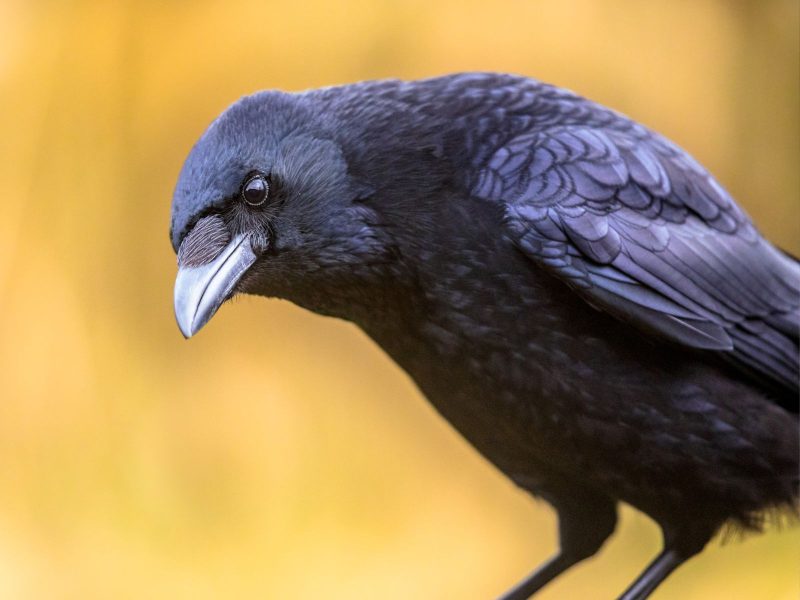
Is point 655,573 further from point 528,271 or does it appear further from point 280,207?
point 280,207

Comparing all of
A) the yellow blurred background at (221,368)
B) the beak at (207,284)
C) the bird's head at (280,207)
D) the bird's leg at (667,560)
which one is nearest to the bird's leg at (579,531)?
the bird's leg at (667,560)

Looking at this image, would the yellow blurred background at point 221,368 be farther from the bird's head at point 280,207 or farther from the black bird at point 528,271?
the bird's head at point 280,207

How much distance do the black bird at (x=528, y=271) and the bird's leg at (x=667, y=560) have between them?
55mm

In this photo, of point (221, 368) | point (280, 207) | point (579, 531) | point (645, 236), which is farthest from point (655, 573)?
point (221, 368)

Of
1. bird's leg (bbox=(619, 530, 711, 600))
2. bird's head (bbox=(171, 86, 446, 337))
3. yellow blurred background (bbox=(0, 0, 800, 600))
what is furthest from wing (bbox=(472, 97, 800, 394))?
yellow blurred background (bbox=(0, 0, 800, 600))

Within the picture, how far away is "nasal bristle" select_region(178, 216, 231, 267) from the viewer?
138 centimetres

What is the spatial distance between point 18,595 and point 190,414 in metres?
0.49

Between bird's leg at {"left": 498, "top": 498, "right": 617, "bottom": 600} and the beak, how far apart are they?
65 centimetres

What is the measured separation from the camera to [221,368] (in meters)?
2.30

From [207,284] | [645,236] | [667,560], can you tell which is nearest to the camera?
[207,284]

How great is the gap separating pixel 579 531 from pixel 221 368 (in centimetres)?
91

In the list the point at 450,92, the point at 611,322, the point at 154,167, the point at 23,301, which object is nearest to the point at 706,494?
the point at 611,322

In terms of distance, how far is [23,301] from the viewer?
2217 mm

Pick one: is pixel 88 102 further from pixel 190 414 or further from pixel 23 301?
pixel 190 414
